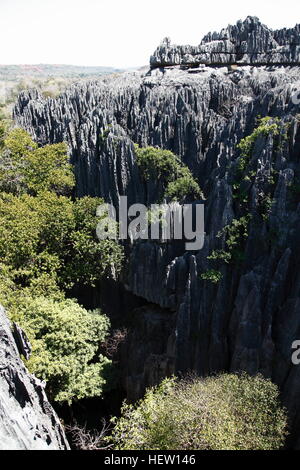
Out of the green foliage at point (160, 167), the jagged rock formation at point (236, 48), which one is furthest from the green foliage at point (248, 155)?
the jagged rock formation at point (236, 48)

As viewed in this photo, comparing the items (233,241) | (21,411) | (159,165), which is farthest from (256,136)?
(21,411)

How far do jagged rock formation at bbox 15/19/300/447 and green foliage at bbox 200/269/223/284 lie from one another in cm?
23

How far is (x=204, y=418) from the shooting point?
1288 cm

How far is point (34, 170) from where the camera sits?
31.0m

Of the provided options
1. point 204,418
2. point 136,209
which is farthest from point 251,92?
point 204,418

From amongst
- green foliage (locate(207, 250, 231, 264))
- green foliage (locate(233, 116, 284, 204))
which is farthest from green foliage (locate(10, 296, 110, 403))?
green foliage (locate(233, 116, 284, 204))

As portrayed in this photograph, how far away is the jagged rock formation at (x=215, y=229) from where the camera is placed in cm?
1744

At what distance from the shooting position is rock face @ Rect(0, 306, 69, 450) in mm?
8922

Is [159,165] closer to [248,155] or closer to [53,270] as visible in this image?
[248,155]

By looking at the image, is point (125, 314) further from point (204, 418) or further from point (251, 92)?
point (251, 92)

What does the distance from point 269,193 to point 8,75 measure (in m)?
163

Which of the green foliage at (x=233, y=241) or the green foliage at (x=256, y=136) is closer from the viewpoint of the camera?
the green foliage at (x=233, y=241)

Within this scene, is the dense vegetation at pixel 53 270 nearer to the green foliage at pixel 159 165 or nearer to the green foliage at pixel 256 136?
the green foliage at pixel 159 165

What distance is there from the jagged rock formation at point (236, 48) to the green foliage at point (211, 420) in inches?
1464
